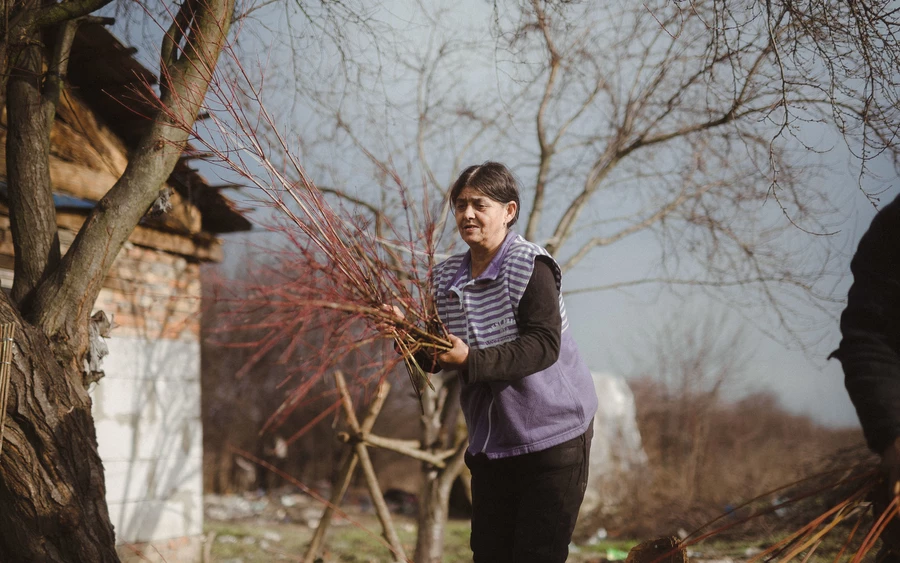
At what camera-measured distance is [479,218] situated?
2.23m

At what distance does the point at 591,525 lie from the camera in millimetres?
9219

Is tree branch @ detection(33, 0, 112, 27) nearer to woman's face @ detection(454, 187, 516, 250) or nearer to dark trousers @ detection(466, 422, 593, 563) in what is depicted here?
woman's face @ detection(454, 187, 516, 250)

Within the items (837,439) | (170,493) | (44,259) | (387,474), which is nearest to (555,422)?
(44,259)

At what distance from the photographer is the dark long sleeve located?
1.38m

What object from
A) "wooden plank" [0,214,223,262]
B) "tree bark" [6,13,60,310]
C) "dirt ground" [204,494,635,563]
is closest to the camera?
"tree bark" [6,13,60,310]

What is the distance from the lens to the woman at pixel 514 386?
2041 mm

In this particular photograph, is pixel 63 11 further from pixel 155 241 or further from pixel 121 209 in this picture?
pixel 155 241

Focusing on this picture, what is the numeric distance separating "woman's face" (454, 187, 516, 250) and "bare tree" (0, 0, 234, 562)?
3.74 feet

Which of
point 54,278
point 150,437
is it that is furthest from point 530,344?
point 150,437

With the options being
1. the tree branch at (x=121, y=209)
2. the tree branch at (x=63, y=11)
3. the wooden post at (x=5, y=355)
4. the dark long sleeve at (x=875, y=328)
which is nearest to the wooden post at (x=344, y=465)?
the tree branch at (x=121, y=209)

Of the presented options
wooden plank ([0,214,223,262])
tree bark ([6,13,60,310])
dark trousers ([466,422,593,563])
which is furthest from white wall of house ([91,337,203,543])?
dark trousers ([466,422,593,563])

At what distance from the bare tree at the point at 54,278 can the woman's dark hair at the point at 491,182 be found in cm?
109

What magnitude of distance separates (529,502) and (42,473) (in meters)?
1.95

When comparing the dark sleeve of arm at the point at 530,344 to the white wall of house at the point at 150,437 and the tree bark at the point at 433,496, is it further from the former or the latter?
the white wall of house at the point at 150,437
